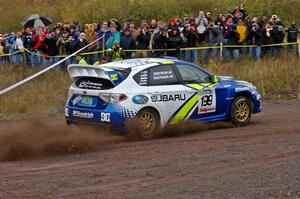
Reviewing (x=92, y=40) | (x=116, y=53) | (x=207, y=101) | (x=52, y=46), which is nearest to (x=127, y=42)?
(x=92, y=40)

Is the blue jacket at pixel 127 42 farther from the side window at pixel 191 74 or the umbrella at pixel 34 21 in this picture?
the side window at pixel 191 74

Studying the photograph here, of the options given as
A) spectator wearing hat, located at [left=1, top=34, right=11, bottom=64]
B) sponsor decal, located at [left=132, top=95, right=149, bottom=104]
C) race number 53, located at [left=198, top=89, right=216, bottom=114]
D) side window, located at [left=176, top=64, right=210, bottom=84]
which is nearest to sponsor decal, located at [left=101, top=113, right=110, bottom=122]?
sponsor decal, located at [left=132, top=95, right=149, bottom=104]

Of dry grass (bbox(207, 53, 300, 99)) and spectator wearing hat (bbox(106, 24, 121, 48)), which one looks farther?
spectator wearing hat (bbox(106, 24, 121, 48))

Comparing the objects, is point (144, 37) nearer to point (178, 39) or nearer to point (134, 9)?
point (178, 39)

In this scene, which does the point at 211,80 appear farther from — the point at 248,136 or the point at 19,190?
the point at 19,190

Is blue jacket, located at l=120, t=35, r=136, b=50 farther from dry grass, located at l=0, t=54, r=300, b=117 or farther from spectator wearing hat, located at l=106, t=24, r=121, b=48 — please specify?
dry grass, located at l=0, t=54, r=300, b=117

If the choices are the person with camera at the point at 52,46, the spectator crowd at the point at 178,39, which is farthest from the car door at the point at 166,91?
the person with camera at the point at 52,46

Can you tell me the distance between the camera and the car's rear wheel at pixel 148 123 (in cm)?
1384

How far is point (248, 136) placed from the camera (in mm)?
13992

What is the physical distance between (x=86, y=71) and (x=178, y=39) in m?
9.93

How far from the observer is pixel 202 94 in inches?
580

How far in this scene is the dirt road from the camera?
9398mm

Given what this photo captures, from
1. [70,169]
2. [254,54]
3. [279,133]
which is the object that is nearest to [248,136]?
[279,133]

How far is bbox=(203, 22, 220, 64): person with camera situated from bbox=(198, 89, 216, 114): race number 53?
30.0 ft
